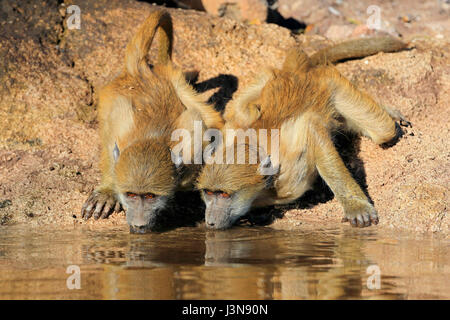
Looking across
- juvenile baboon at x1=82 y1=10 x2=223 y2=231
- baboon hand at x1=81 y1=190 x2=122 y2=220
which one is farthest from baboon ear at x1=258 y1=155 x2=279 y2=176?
baboon hand at x1=81 y1=190 x2=122 y2=220

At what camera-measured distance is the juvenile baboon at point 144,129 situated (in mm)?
5441

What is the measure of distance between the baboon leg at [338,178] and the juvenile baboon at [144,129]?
1017mm

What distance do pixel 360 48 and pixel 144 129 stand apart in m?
3.22

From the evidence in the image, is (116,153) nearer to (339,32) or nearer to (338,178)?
(338,178)

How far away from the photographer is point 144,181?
212 inches

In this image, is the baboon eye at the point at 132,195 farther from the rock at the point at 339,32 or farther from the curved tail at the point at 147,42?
the rock at the point at 339,32

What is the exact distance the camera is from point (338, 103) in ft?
21.8

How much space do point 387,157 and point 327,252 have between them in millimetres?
2298

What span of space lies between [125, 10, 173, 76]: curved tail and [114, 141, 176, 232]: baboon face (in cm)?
145

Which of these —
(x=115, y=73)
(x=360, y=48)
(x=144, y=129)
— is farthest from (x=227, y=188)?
(x=360, y=48)

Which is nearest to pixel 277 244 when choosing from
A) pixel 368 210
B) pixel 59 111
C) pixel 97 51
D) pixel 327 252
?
pixel 327 252

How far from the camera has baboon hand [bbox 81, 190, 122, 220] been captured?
599 centimetres

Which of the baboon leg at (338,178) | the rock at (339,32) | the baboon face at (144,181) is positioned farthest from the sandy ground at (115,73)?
the rock at (339,32)
